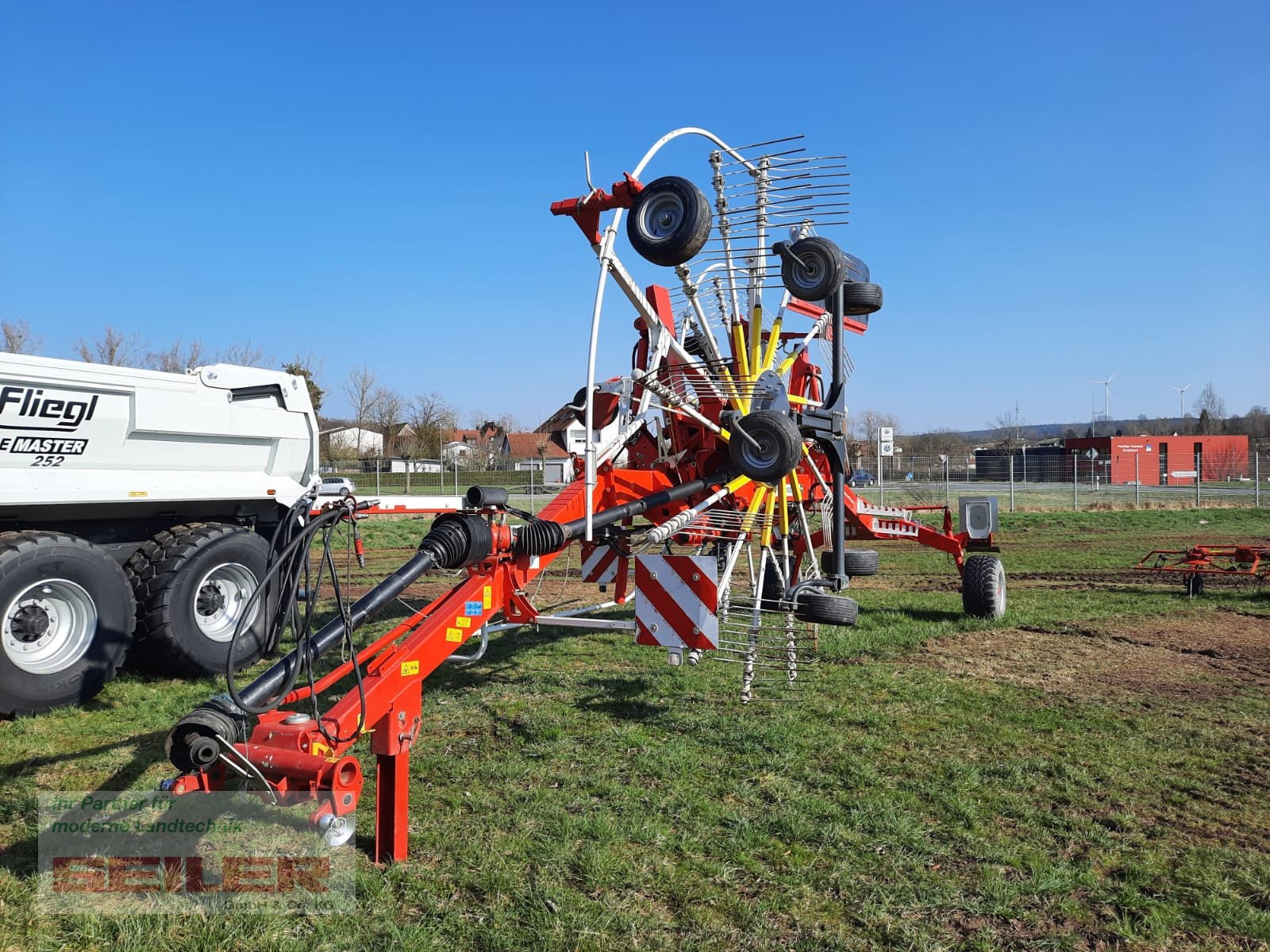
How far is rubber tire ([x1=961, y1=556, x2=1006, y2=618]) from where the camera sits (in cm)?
970

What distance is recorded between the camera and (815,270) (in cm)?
654

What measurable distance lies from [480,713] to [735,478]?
2.51 metres

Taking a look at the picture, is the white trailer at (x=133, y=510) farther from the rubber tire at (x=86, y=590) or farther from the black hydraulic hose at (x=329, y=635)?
the black hydraulic hose at (x=329, y=635)

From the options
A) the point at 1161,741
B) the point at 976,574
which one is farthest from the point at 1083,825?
the point at 976,574

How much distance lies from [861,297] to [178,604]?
19.1 feet

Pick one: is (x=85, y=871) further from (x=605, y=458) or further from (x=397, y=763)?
(x=605, y=458)

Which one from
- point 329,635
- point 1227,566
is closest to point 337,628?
point 329,635

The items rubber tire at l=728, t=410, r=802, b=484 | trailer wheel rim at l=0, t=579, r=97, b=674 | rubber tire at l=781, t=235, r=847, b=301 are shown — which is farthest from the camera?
rubber tire at l=781, t=235, r=847, b=301

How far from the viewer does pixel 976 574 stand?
9.80m

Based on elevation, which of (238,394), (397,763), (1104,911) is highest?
(238,394)

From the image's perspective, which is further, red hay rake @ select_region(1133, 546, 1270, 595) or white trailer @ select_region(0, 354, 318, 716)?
red hay rake @ select_region(1133, 546, 1270, 595)

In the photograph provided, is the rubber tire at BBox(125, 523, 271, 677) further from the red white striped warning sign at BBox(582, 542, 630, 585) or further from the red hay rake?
the red hay rake

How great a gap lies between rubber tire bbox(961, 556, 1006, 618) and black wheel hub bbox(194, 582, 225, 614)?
23.7 feet

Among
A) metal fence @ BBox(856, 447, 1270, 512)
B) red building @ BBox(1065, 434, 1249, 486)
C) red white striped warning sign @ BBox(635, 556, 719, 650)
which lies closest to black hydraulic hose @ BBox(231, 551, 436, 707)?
red white striped warning sign @ BBox(635, 556, 719, 650)
